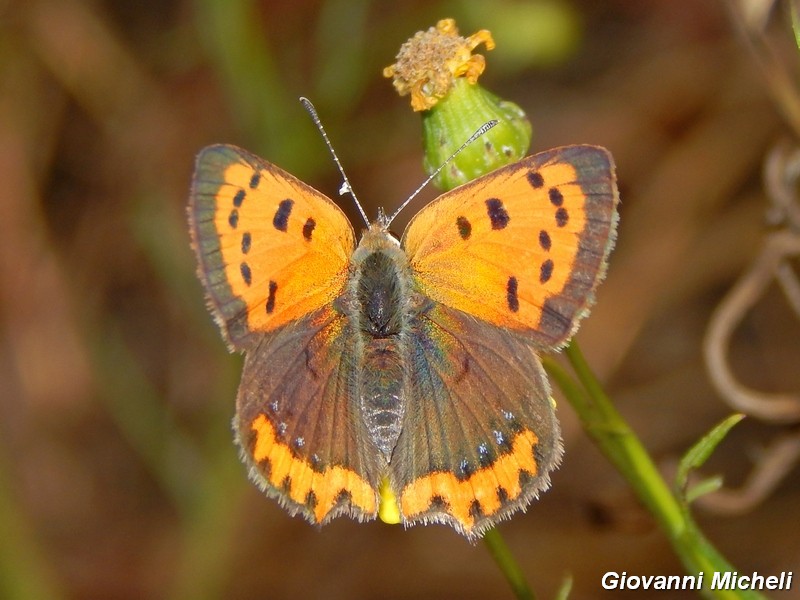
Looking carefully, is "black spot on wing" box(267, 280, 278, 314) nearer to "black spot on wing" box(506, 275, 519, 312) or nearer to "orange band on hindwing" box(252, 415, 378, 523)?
"orange band on hindwing" box(252, 415, 378, 523)

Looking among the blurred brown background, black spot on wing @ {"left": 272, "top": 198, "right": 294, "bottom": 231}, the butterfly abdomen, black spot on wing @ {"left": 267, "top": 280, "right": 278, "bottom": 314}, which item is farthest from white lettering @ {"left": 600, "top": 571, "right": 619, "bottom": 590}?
black spot on wing @ {"left": 272, "top": 198, "right": 294, "bottom": 231}

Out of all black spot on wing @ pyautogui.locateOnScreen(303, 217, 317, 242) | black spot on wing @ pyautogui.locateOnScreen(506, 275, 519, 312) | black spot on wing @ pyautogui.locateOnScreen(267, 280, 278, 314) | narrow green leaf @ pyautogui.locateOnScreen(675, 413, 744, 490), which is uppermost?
black spot on wing @ pyautogui.locateOnScreen(303, 217, 317, 242)

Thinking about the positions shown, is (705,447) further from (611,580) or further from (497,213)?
(611,580)

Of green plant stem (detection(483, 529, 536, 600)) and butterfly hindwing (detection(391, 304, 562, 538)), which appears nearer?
butterfly hindwing (detection(391, 304, 562, 538))

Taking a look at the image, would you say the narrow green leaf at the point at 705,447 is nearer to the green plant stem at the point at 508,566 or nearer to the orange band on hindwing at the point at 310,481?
the green plant stem at the point at 508,566

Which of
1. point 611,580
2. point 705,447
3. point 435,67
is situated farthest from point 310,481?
point 611,580
